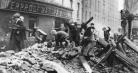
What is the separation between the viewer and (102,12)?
27.2m

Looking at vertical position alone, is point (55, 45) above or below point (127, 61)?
above

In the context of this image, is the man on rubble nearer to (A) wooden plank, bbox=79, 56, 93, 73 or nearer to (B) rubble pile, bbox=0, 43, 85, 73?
(B) rubble pile, bbox=0, 43, 85, 73

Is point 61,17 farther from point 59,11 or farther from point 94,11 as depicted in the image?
point 94,11

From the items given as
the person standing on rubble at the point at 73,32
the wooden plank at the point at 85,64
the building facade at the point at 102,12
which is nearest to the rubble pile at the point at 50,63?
the wooden plank at the point at 85,64

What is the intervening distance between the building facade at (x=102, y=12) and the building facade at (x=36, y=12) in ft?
12.8

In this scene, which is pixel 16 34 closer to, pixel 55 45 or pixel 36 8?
pixel 55 45

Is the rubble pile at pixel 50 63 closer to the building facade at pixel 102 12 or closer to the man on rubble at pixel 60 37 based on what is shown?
the man on rubble at pixel 60 37

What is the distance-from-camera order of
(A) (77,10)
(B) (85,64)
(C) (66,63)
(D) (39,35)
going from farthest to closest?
(A) (77,10), (D) (39,35), (C) (66,63), (B) (85,64)

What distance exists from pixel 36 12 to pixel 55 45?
5719 millimetres

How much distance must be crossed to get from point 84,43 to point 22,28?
Result: 3.27m

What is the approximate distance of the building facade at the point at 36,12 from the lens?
1272cm

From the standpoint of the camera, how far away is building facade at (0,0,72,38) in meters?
12.7

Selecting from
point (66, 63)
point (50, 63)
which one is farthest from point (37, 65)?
point (66, 63)

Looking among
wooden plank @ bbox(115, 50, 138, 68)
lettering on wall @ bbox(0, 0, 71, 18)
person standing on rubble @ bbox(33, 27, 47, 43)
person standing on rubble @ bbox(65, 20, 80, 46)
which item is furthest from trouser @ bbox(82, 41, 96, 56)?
lettering on wall @ bbox(0, 0, 71, 18)
